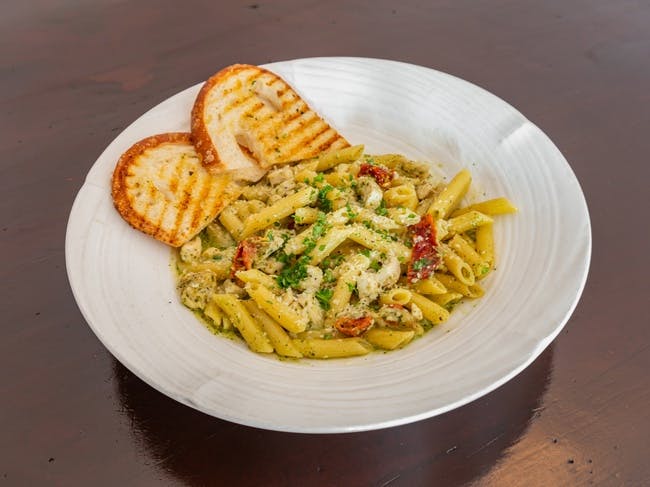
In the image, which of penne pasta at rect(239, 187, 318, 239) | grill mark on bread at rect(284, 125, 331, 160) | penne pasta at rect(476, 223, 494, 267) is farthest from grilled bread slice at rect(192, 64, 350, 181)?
penne pasta at rect(476, 223, 494, 267)

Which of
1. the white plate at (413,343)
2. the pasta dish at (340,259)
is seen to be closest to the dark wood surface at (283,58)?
the white plate at (413,343)

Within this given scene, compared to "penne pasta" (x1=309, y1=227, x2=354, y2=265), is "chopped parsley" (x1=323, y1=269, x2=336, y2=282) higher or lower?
lower

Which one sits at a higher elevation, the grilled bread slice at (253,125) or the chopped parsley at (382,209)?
the grilled bread slice at (253,125)

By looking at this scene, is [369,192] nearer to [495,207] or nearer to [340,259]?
[340,259]

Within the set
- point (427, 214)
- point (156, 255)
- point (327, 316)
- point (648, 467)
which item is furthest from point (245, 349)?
point (648, 467)

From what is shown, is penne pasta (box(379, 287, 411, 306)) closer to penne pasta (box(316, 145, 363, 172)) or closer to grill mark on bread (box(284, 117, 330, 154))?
penne pasta (box(316, 145, 363, 172))

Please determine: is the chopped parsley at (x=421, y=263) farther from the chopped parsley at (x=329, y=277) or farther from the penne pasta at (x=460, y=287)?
the chopped parsley at (x=329, y=277)

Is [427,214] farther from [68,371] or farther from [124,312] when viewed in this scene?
[68,371]
